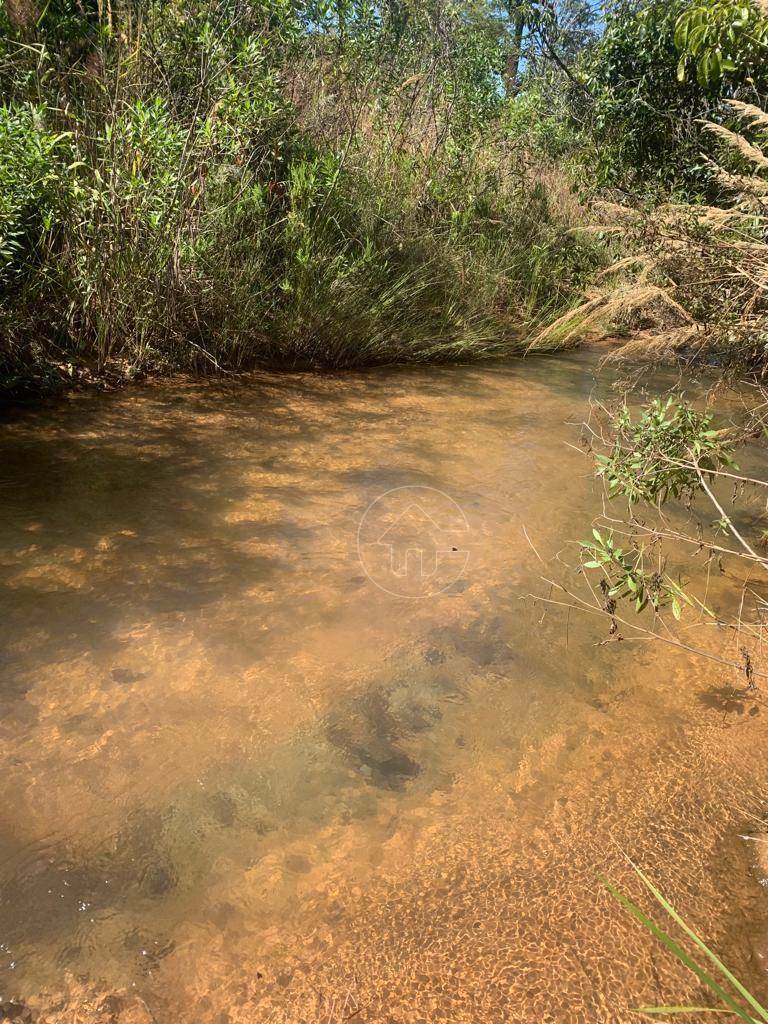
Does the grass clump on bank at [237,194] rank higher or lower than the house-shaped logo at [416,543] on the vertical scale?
higher

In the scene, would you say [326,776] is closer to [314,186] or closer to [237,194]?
[237,194]

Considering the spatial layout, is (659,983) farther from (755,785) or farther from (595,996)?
(755,785)

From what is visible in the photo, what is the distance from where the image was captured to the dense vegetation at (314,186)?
378 cm

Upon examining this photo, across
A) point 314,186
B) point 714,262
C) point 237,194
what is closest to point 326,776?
point 714,262

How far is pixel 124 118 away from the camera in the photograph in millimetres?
3889

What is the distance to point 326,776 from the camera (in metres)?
1.71

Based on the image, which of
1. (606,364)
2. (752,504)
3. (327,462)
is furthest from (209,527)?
(606,364)

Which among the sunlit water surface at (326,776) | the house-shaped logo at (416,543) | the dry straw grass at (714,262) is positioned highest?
the dry straw grass at (714,262)

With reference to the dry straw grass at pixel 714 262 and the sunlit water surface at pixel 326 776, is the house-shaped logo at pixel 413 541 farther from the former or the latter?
the dry straw grass at pixel 714 262

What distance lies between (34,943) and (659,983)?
1101 mm

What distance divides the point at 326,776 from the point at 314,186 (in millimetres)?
3957

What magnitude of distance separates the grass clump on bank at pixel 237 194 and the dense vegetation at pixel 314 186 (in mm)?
17

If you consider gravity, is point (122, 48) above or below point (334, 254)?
above

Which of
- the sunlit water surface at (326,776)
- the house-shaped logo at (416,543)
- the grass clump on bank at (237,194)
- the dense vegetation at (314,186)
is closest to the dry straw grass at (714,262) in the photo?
the dense vegetation at (314,186)
